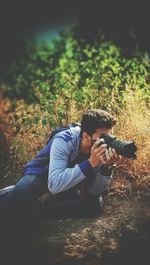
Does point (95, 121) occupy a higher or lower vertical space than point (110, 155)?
higher

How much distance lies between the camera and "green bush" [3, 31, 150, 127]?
5.18 m

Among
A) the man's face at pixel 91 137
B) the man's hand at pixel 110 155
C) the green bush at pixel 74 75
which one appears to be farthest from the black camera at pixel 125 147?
the green bush at pixel 74 75

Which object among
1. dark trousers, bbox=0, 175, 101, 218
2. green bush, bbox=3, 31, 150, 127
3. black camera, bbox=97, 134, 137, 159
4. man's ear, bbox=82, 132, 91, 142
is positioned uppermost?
green bush, bbox=3, 31, 150, 127

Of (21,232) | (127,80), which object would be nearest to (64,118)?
(127,80)

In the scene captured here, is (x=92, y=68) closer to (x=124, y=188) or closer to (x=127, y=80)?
(x=127, y=80)

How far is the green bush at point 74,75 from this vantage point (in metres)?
5.18

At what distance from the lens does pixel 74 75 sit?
6.26 metres

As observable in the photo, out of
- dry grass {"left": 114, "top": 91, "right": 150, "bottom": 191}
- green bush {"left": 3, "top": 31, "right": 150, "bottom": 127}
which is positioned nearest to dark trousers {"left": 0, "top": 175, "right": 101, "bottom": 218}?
dry grass {"left": 114, "top": 91, "right": 150, "bottom": 191}

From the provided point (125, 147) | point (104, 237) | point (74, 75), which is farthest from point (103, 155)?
point (74, 75)

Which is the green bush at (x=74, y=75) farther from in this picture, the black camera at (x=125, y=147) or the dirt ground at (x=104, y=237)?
the black camera at (x=125, y=147)

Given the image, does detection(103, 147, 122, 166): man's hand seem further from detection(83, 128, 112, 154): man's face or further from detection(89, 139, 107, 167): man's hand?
detection(83, 128, 112, 154): man's face

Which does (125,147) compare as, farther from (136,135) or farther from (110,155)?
(136,135)

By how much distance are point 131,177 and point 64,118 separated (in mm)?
1125

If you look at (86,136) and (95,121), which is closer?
(95,121)
